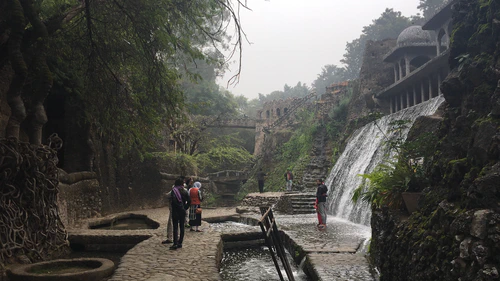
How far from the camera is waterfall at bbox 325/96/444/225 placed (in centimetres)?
1383

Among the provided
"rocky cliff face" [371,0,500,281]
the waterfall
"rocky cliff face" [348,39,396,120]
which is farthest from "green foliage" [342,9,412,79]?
"rocky cliff face" [371,0,500,281]

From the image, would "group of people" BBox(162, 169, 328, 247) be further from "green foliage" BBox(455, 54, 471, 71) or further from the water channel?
"green foliage" BBox(455, 54, 471, 71)

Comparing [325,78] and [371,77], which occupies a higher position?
[325,78]

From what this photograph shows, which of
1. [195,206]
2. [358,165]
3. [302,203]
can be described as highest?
[358,165]

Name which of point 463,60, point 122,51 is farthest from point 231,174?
point 463,60

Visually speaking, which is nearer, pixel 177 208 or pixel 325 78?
pixel 177 208

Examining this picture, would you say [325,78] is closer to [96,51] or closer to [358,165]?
[358,165]

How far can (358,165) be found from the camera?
1700 cm

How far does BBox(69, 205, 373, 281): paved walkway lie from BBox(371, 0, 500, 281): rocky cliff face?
2.08ft

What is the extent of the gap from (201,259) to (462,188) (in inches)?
181

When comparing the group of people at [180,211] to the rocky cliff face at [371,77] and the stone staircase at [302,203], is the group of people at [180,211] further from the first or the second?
the rocky cliff face at [371,77]

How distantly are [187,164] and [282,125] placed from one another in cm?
1735

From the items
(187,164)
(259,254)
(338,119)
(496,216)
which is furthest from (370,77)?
(496,216)

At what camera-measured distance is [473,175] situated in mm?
4168
